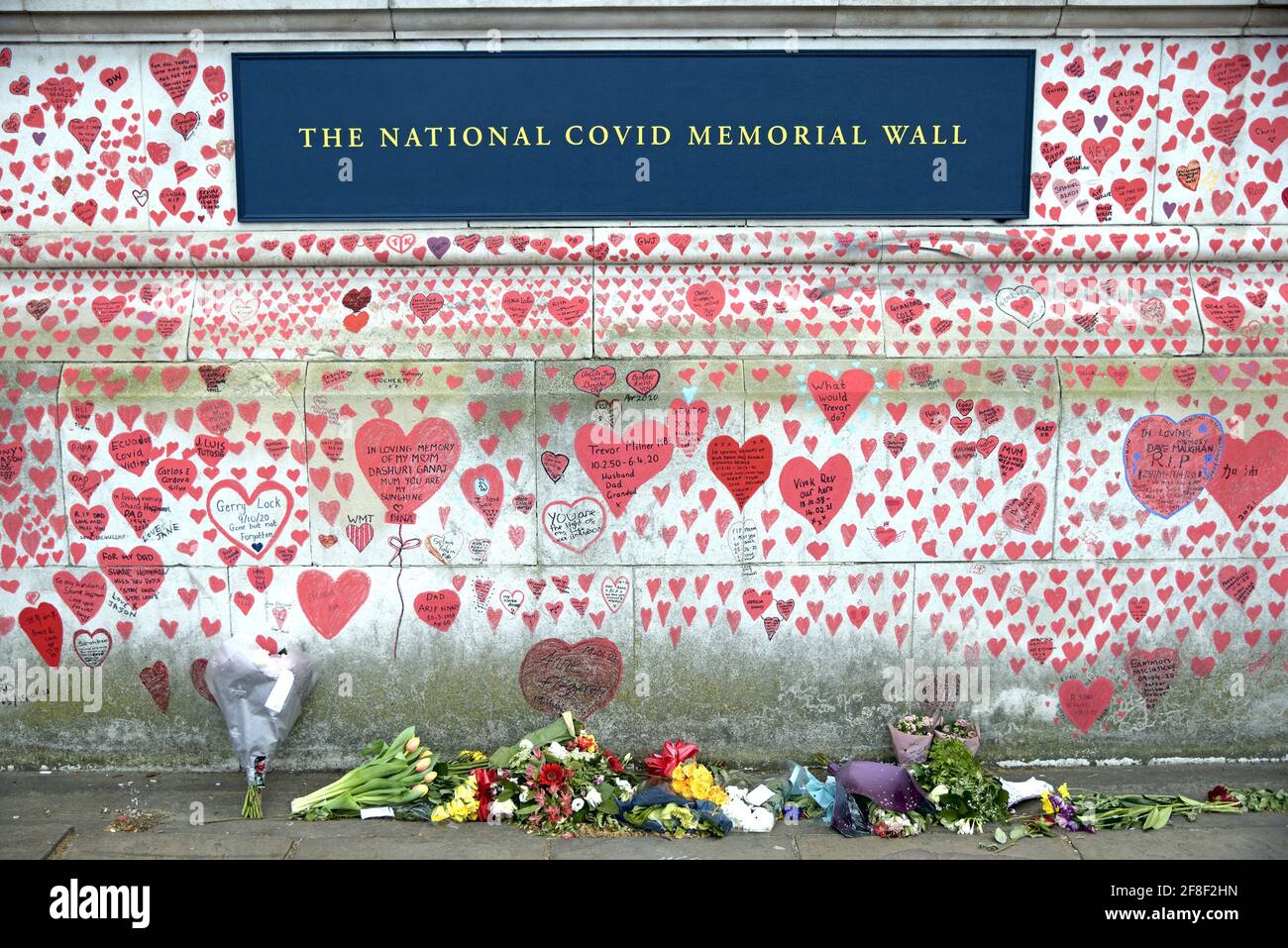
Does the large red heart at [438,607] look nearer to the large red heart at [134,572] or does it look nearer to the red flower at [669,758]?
the red flower at [669,758]

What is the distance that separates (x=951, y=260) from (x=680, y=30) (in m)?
2.02

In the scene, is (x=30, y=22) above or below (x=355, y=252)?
above

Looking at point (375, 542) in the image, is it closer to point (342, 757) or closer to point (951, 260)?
point (342, 757)

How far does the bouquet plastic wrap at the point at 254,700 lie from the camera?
5.52 metres

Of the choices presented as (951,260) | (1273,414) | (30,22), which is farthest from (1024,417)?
(30,22)

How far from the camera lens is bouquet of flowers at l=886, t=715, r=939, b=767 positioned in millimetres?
5793

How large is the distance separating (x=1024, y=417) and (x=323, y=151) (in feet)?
14.1

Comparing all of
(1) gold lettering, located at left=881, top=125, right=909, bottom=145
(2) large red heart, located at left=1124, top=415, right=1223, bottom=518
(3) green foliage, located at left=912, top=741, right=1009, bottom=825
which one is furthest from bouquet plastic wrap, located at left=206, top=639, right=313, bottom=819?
(2) large red heart, located at left=1124, top=415, right=1223, bottom=518

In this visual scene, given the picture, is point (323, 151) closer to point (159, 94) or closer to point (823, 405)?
point (159, 94)

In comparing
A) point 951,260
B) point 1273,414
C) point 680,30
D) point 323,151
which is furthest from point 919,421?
point 323,151

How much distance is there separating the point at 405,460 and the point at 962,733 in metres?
3.52

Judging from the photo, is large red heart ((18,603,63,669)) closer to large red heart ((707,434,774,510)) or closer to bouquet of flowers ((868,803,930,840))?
large red heart ((707,434,774,510))

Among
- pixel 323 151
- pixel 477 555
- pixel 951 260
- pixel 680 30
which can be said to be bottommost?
pixel 477 555

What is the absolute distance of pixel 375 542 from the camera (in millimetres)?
5918
